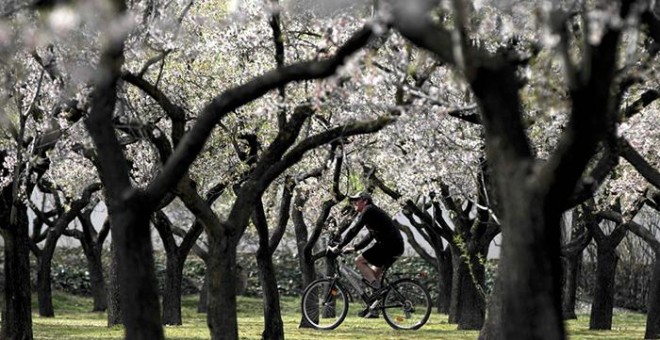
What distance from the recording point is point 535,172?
830 centimetres

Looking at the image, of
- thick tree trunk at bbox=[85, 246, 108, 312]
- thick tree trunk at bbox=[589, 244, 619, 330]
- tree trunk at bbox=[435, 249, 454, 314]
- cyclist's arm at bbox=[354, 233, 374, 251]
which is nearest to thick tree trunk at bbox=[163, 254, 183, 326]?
thick tree trunk at bbox=[85, 246, 108, 312]

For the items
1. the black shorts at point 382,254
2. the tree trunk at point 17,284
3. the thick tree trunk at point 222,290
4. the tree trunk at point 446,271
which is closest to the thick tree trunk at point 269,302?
the black shorts at point 382,254

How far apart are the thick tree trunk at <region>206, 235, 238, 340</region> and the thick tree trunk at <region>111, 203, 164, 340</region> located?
9.43 ft

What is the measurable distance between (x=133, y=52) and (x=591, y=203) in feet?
50.1

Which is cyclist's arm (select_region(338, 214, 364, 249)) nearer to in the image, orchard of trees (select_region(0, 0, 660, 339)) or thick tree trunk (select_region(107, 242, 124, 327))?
orchard of trees (select_region(0, 0, 660, 339))

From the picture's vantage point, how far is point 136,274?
35.1ft

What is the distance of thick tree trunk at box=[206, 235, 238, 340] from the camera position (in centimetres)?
1367

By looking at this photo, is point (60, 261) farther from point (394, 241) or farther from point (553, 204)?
point (553, 204)

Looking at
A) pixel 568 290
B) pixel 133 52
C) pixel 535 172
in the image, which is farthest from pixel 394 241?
pixel 568 290

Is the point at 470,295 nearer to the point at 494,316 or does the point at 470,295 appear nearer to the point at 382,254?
the point at 382,254

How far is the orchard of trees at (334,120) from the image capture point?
8.25 meters

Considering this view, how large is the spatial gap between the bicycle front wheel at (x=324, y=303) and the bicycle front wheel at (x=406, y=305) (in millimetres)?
782

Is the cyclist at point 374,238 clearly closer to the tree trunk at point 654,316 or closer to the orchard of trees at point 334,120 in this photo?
the orchard of trees at point 334,120

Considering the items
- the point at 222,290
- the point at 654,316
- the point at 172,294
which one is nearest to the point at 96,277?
the point at 172,294
